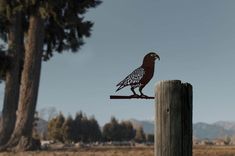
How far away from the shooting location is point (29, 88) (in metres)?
30.4

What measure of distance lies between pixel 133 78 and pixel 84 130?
8755 cm

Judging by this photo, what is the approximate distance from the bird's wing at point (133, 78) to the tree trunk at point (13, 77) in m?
27.9

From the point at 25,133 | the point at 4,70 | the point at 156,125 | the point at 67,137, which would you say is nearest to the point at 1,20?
the point at 4,70

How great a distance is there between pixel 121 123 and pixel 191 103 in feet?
309

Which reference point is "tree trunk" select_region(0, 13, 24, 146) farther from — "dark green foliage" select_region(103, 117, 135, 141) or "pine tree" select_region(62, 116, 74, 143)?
"dark green foliage" select_region(103, 117, 135, 141)

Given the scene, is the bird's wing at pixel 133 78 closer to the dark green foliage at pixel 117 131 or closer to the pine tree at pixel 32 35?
the pine tree at pixel 32 35

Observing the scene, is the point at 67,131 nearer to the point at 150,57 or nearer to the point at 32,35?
the point at 32,35

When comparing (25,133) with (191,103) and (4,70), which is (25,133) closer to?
(4,70)

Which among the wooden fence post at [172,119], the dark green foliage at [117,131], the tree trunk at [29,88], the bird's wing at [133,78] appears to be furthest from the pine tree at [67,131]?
the wooden fence post at [172,119]

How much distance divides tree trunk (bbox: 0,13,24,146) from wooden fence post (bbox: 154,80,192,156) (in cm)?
2828

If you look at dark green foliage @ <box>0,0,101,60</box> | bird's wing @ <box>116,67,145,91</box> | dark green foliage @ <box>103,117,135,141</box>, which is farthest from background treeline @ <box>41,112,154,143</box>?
bird's wing @ <box>116,67,145,91</box>

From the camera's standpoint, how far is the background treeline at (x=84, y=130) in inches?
3501

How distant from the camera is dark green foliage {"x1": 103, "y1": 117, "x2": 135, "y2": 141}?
92.5 m

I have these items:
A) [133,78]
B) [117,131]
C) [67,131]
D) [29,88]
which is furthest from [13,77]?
[117,131]
